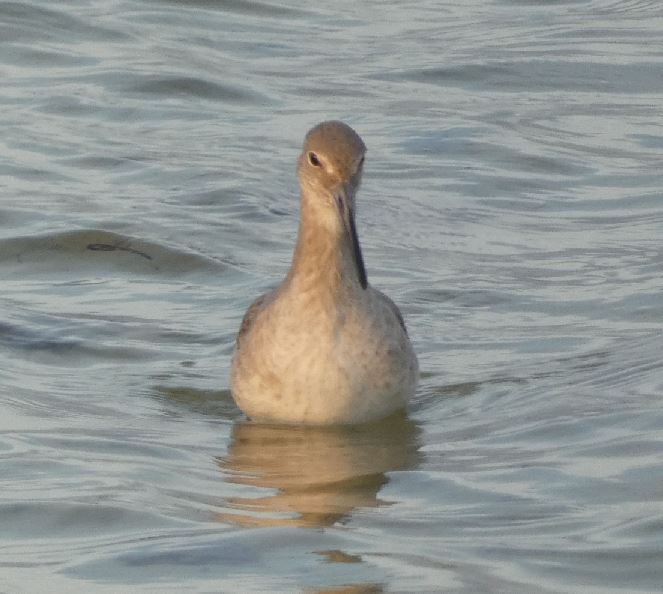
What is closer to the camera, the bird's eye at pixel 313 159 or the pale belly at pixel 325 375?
the pale belly at pixel 325 375

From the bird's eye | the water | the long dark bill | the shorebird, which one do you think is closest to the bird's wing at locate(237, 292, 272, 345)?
the shorebird

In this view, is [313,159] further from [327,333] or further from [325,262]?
[327,333]

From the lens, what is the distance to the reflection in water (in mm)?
7141

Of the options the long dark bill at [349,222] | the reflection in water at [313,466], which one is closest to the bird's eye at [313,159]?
the long dark bill at [349,222]

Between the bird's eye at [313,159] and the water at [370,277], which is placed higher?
the bird's eye at [313,159]

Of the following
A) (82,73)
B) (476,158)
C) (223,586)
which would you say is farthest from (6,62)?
(223,586)

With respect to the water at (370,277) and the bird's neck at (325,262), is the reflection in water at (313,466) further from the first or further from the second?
the bird's neck at (325,262)

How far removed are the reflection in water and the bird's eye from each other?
3.90ft

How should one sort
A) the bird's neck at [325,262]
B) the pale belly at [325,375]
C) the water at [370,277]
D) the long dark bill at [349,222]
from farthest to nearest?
1. the bird's neck at [325,262]
2. the long dark bill at [349,222]
3. the pale belly at [325,375]
4. the water at [370,277]

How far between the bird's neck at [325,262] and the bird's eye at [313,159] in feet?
0.69

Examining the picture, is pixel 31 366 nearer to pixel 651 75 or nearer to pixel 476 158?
pixel 476 158

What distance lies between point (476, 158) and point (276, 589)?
8.11m

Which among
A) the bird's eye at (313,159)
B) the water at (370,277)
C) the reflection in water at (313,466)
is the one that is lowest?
the reflection in water at (313,466)

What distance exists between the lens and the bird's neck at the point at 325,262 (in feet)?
28.5
